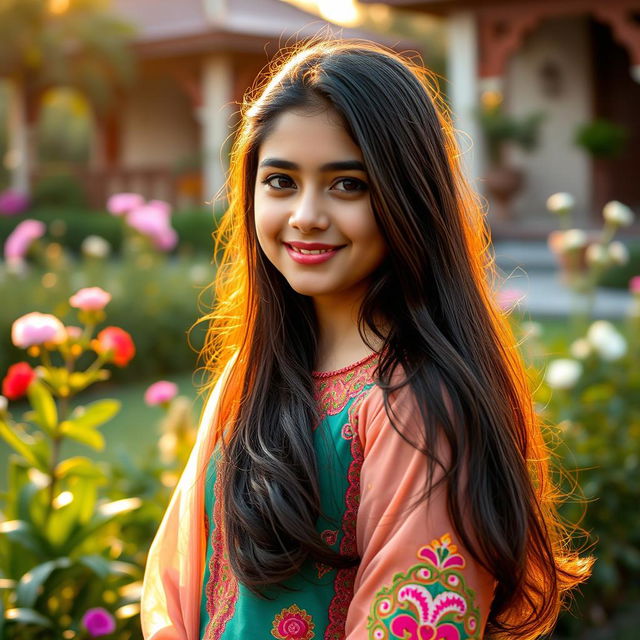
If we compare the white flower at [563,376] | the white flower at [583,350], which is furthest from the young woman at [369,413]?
the white flower at [583,350]

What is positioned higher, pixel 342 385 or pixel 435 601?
pixel 342 385

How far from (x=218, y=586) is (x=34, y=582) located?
943mm

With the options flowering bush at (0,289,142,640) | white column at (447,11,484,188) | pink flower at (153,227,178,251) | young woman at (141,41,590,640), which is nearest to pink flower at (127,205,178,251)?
pink flower at (153,227,178,251)

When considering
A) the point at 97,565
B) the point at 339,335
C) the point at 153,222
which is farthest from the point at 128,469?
the point at 153,222

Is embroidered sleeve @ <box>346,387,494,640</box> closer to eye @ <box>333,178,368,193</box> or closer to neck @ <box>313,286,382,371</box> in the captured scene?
neck @ <box>313,286,382,371</box>

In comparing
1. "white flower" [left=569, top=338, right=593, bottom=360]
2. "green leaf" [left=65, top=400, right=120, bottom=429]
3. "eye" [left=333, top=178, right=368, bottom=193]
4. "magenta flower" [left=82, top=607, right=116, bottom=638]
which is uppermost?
"eye" [left=333, top=178, right=368, bottom=193]

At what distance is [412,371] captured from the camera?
130 centimetres

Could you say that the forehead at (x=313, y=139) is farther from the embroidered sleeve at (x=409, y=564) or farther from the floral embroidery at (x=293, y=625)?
the floral embroidery at (x=293, y=625)

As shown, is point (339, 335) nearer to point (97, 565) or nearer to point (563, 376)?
point (97, 565)

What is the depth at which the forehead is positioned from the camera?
1335 mm

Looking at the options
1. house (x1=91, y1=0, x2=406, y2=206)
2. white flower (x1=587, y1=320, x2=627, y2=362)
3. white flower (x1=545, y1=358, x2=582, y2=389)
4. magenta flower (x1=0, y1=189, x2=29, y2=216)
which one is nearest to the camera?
white flower (x1=545, y1=358, x2=582, y2=389)

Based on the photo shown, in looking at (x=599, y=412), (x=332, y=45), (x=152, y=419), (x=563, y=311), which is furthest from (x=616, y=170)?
(x=332, y=45)

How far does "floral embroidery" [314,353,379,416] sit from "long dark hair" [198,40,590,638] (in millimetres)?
23

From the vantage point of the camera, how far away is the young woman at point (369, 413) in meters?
1.23
